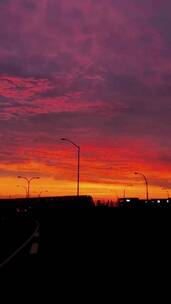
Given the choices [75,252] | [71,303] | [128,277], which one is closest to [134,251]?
[75,252]

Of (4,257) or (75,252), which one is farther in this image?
(75,252)

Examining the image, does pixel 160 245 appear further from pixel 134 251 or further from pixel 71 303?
pixel 71 303

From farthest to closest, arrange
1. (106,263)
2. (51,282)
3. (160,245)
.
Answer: (160,245)
(106,263)
(51,282)

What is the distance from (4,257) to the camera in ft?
52.1

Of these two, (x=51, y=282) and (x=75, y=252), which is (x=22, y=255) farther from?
(x=51, y=282)

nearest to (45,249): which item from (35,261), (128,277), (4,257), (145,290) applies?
(4,257)

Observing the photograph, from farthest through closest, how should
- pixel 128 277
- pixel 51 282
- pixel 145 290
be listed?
pixel 128 277 → pixel 51 282 → pixel 145 290

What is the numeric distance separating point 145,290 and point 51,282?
193cm

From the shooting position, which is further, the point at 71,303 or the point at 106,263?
the point at 106,263

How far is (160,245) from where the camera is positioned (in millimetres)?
19734

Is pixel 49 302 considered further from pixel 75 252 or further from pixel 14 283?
pixel 75 252

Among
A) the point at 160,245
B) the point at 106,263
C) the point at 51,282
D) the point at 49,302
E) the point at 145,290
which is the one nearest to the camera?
the point at 49,302

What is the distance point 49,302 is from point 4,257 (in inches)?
302

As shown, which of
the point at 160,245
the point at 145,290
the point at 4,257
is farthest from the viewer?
the point at 160,245
